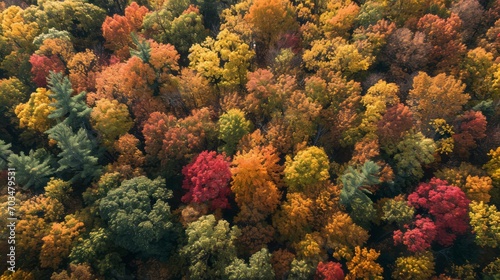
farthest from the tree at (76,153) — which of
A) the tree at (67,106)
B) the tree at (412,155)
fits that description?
the tree at (412,155)

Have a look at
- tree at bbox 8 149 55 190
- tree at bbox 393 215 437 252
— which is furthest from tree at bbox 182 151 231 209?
tree at bbox 393 215 437 252

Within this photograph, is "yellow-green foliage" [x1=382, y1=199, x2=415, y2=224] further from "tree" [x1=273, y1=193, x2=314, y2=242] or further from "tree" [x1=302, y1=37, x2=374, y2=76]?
"tree" [x1=302, y1=37, x2=374, y2=76]

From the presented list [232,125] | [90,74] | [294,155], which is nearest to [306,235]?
[294,155]

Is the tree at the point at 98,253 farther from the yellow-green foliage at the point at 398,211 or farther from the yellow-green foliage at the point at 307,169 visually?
the yellow-green foliage at the point at 398,211

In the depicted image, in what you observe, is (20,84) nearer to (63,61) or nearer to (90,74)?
(63,61)

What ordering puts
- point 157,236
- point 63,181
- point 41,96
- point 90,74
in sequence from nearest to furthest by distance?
point 157,236, point 63,181, point 41,96, point 90,74
